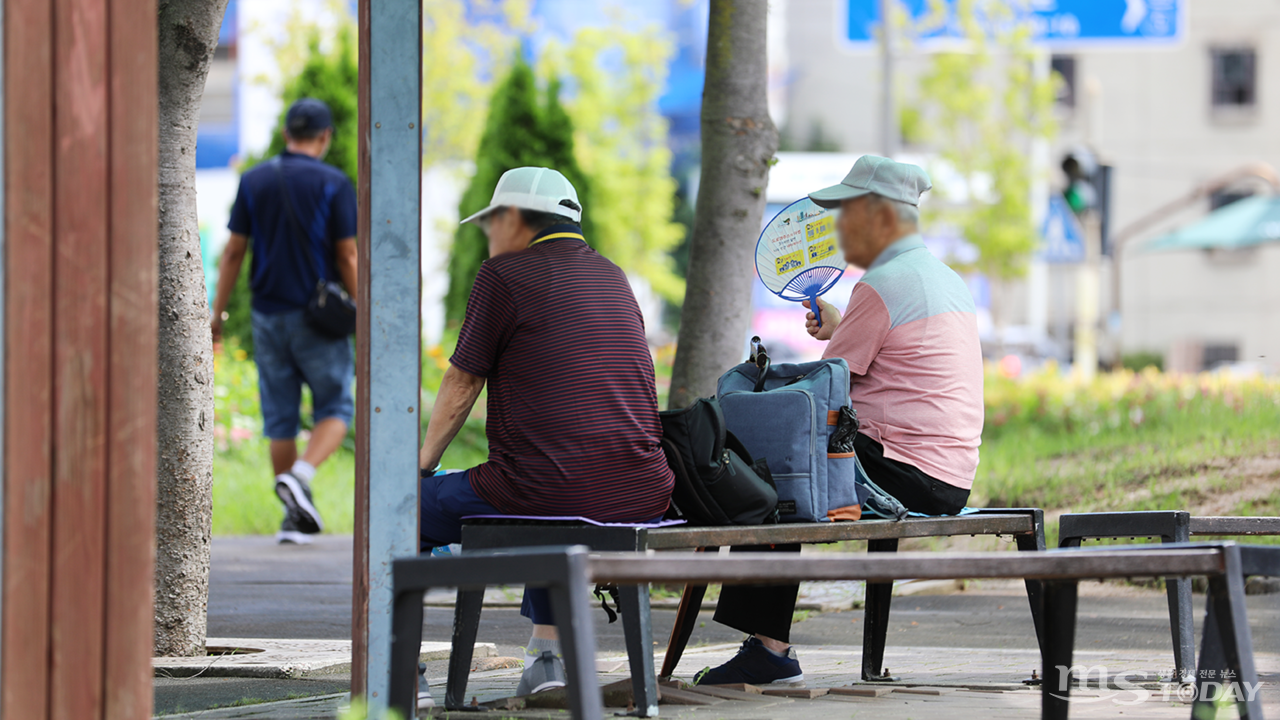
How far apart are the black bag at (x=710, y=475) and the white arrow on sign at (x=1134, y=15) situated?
12.8m

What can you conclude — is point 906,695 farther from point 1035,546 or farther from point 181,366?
point 181,366

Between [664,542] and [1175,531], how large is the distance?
152 cm

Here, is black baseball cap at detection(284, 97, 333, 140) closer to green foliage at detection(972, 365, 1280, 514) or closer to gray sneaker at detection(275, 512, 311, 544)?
gray sneaker at detection(275, 512, 311, 544)

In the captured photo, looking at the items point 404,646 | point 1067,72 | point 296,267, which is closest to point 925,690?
point 404,646

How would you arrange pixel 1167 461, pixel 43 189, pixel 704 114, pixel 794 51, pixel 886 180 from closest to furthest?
1. pixel 43 189
2. pixel 886 180
3. pixel 704 114
4. pixel 1167 461
5. pixel 794 51

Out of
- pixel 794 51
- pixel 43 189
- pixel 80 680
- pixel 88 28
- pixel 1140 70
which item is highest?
pixel 794 51

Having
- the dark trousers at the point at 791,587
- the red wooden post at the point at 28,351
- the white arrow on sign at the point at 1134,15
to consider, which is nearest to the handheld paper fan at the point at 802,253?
the dark trousers at the point at 791,587

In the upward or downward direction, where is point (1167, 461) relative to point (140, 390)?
downward

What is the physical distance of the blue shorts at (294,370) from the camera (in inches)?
297

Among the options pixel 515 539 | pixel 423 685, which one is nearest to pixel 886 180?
pixel 515 539

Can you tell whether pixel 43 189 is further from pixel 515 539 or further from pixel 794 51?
pixel 794 51

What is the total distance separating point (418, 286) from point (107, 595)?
3.47 ft

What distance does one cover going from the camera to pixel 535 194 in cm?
395

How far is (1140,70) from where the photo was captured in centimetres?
3631
